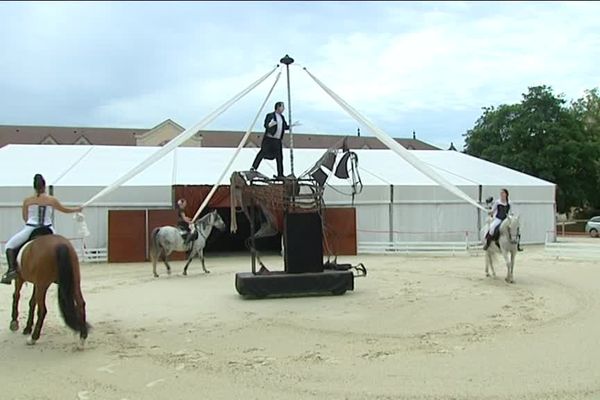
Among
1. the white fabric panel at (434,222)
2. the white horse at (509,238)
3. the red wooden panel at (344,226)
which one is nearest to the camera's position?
the white horse at (509,238)

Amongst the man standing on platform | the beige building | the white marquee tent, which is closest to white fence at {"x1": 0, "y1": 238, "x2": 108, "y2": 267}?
the white marquee tent

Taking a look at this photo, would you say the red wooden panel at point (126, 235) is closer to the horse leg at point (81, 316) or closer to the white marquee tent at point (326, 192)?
the white marquee tent at point (326, 192)

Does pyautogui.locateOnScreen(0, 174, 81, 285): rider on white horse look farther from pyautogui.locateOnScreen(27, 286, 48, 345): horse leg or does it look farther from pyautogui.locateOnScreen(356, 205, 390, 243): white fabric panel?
pyautogui.locateOnScreen(356, 205, 390, 243): white fabric panel

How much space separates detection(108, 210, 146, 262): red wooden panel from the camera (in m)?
20.2

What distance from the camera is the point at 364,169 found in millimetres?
24828

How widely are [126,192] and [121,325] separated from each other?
12573 mm

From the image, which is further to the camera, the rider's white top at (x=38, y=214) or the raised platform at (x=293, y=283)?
the raised platform at (x=293, y=283)

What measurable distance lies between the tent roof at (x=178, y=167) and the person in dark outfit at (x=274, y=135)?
943cm

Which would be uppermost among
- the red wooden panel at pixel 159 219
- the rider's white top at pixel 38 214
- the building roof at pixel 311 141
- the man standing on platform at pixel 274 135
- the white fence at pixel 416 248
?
the building roof at pixel 311 141

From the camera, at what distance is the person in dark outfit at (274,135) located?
11750 millimetres

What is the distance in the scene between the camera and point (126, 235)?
20.3m

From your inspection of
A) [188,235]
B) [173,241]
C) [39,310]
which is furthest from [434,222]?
[39,310]

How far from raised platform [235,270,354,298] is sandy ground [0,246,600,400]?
0.26 meters

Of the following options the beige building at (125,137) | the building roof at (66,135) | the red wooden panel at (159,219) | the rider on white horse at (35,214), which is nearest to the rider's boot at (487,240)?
the rider on white horse at (35,214)
